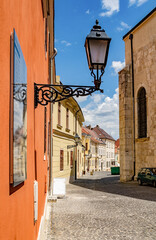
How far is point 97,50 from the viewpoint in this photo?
4.45m

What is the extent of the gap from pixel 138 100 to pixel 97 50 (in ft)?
71.2

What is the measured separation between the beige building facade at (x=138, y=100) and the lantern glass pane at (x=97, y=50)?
19.2 meters

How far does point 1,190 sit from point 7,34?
0.97m

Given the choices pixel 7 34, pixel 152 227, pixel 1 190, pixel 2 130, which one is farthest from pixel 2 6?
pixel 152 227

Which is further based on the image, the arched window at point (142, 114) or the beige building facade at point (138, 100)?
the arched window at point (142, 114)

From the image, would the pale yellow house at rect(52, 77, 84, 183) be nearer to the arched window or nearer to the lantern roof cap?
the arched window

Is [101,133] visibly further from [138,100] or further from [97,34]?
[97,34]

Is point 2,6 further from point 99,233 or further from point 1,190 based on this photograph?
point 99,233

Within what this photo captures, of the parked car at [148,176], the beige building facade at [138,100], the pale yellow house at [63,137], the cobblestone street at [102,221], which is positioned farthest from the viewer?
the beige building facade at [138,100]

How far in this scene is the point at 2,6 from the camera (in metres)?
1.72

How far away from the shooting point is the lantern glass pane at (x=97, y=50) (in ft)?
14.6

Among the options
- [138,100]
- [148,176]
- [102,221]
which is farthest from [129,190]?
[102,221]

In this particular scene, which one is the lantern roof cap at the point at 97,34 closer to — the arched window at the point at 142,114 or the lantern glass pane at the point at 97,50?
the lantern glass pane at the point at 97,50

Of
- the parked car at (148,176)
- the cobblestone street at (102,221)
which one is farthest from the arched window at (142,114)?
the cobblestone street at (102,221)
